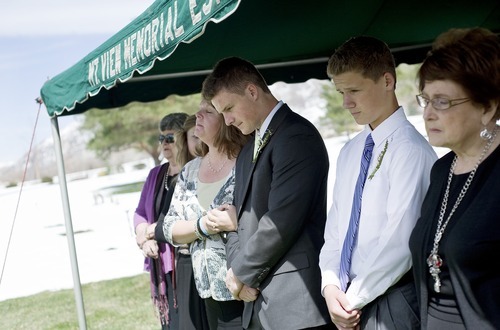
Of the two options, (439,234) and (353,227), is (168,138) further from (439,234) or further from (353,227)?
(439,234)

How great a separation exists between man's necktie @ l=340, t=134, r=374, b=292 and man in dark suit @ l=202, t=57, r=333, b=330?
330 mm

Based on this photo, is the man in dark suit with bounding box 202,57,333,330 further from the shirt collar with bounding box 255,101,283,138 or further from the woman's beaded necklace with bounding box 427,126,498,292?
the woman's beaded necklace with bounding box 427,126,498,292

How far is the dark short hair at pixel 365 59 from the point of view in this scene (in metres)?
2.72

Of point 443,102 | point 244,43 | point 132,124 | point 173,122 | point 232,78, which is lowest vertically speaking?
point 443,102

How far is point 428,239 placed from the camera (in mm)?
2287

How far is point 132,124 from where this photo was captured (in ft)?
189

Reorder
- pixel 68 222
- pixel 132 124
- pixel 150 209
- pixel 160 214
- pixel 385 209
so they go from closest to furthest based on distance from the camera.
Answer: pixel 385 209
pixel 160 214
pixel 150 209
pixel 68 222
pixel 132 124

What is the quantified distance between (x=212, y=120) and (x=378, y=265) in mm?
1717

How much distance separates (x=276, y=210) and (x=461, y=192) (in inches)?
37.4

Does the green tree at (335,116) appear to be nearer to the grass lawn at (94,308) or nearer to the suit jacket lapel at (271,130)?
the grass lawn at (94,308)

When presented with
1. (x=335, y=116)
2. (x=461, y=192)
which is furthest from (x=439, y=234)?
(x=335, y=116)

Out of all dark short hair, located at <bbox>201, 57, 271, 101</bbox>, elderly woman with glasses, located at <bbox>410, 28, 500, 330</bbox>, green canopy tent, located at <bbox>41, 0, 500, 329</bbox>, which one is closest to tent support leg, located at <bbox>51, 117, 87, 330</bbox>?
green canopy tent, located at <bbox>41, 0, 500, 329</bbox>

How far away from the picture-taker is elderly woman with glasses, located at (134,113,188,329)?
4910 millimetres

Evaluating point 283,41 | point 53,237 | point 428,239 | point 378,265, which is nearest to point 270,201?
point 378,265
